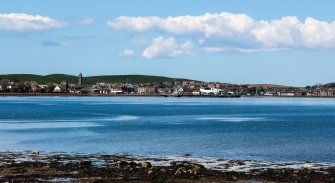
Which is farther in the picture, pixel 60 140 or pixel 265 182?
pixel 60 140

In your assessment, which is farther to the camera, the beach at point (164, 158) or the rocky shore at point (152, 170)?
the beach at point (164, 158)

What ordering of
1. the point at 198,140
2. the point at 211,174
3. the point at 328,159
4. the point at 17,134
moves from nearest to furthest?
1. the point at 211,174
2. the point at 328,159
3. the point at 198,140
4. the point at 17,134

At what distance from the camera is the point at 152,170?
32812 mm


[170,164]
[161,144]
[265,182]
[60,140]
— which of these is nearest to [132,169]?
[170,164]

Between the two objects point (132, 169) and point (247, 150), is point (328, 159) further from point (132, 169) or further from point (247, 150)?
point (132, 169)

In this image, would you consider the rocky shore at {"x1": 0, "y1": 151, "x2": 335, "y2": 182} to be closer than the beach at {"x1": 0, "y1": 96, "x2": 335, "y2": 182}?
Yes

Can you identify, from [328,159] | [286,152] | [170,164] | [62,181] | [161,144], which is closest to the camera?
[62,181]

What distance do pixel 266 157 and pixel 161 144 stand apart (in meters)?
13.0

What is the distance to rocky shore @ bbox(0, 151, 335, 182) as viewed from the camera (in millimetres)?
30047

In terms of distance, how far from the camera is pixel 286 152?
46406mm

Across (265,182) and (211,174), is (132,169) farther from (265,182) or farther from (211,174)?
(265,182)

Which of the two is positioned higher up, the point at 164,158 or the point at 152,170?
the point at 152,170

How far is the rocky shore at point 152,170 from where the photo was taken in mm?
30047

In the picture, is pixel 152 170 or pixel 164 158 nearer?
pixel 152 170
